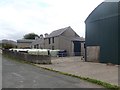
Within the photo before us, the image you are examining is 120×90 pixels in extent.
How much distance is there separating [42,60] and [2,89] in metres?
20.6

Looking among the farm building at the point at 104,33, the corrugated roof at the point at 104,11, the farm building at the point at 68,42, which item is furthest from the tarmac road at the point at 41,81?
the farm building at the point at 68,42

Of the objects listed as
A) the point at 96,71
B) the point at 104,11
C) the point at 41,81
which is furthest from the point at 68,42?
the point at 41,81

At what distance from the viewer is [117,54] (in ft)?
87.5

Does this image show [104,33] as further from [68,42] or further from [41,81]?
[68,42]

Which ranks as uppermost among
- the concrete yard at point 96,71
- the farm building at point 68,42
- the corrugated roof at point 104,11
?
the corrugated roof at point 104,11

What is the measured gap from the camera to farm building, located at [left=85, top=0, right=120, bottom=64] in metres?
27.1

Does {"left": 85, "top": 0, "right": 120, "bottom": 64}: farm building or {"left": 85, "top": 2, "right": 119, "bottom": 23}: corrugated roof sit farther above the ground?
{"left": 85, "top": 2, "right": 119, "bottom": 23}: corrugated roof

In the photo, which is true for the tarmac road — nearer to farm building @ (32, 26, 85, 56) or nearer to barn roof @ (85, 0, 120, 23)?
barn roof @ (85, 0, 120, 23)

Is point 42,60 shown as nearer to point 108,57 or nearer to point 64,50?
point 108,57

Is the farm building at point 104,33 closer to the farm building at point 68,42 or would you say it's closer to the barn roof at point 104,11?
the barn roof at point 104,11

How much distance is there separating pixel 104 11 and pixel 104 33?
8.55ft

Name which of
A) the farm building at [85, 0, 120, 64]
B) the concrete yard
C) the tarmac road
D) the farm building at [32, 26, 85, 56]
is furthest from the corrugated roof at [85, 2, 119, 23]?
the farm building at [32, 26, 85, 56]

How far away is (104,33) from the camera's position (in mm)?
29281

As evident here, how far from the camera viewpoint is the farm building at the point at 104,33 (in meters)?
27.1
